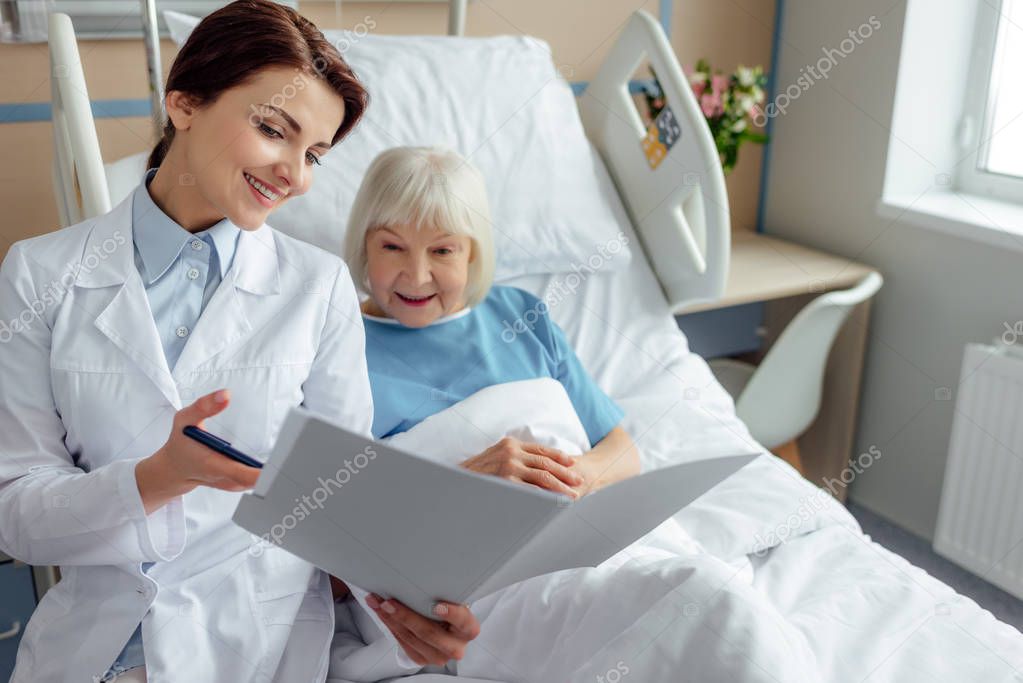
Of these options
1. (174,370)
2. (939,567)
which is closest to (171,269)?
(174,370)

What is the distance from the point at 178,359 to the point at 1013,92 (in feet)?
6.50

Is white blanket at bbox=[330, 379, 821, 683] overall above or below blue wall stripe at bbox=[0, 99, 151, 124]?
below

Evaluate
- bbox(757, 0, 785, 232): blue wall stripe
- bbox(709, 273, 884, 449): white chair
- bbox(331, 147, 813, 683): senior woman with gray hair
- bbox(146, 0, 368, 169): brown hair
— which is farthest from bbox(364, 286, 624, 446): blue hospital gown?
bbox(757, 0, 785, 232): blue wall stripe

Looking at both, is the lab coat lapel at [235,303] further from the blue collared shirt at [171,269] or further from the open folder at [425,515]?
the open folder at [425,515]

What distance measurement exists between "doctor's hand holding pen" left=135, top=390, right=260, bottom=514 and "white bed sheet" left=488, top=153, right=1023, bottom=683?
59cm

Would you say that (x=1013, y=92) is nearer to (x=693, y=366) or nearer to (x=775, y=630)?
(x=693, y=366)

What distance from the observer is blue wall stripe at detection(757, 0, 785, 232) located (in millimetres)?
2465

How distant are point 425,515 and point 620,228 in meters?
1.29

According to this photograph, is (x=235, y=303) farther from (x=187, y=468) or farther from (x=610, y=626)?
(x=610, y=626)

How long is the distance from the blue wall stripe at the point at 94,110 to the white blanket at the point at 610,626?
0.98 m

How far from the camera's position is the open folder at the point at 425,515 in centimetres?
72

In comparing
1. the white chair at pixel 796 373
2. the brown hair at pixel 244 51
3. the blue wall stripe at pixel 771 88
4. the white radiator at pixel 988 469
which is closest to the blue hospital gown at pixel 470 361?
the brown hair at pixel 244 51

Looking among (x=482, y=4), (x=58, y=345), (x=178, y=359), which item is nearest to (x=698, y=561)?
(x=178, y=359)

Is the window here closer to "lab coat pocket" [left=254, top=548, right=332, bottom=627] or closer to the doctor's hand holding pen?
"lab coat pocket" [left=254, top=548, right=332, bottom=627]
